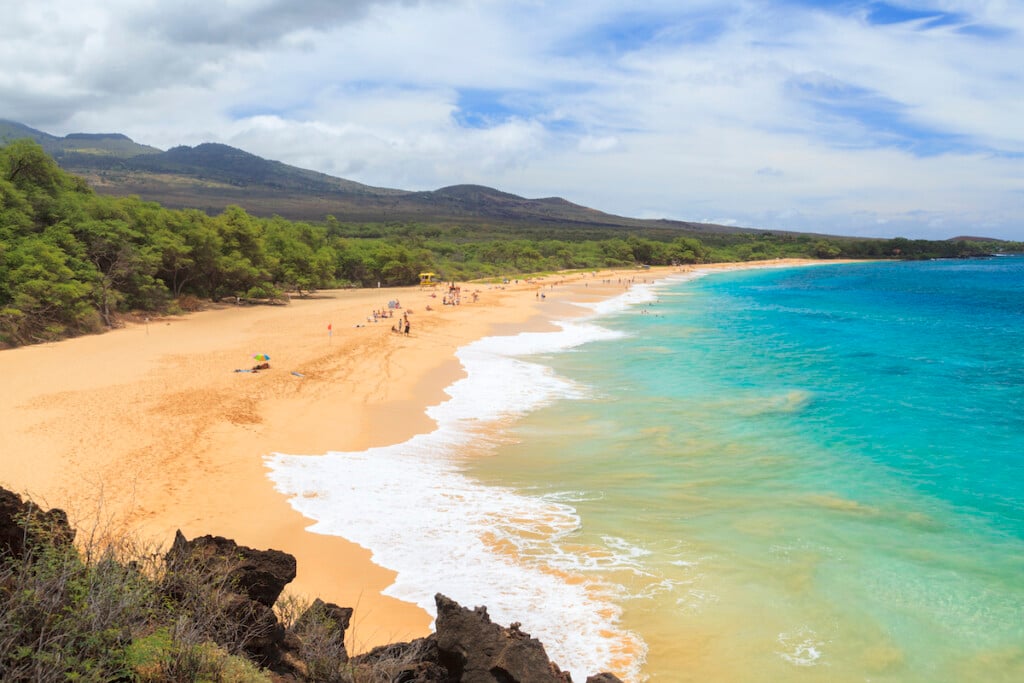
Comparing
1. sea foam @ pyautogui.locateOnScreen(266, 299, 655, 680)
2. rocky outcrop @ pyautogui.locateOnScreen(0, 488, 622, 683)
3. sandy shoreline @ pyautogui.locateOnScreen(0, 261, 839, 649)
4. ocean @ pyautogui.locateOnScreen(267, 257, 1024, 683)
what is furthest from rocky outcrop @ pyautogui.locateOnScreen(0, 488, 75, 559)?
ocean @ pyautogui.locateOnScreen(267, 257, 1024, 683)

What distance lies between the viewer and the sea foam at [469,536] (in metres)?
7.73

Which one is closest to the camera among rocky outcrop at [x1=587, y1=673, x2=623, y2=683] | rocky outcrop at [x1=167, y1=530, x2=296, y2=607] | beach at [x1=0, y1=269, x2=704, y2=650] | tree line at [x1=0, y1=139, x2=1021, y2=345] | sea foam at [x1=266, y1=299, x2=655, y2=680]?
rocky outcrop at [x1=587, y1=673, x2=623, y2=683]

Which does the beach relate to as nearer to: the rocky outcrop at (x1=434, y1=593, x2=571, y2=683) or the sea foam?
the sea foam

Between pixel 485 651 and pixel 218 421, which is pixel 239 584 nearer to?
pixel 485 651

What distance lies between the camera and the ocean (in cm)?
774

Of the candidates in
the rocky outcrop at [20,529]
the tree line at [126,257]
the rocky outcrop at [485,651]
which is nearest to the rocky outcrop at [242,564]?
the rocky outcrop at [20,529]

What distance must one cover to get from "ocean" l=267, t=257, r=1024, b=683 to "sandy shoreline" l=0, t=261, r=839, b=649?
0.70 meters

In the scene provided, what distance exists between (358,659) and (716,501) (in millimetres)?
8125

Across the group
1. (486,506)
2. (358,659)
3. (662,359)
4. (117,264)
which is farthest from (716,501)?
(117,264)

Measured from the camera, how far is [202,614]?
4.88 meters

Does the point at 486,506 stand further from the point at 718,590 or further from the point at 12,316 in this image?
the point at 12,316

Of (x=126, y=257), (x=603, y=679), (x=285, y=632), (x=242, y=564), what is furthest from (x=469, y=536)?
(x=126, y=257)

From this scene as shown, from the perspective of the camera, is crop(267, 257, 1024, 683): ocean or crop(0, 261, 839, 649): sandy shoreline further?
crop(0, 261, 839, 649): sandy shoreline

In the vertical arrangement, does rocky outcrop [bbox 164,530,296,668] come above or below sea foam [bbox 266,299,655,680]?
above
